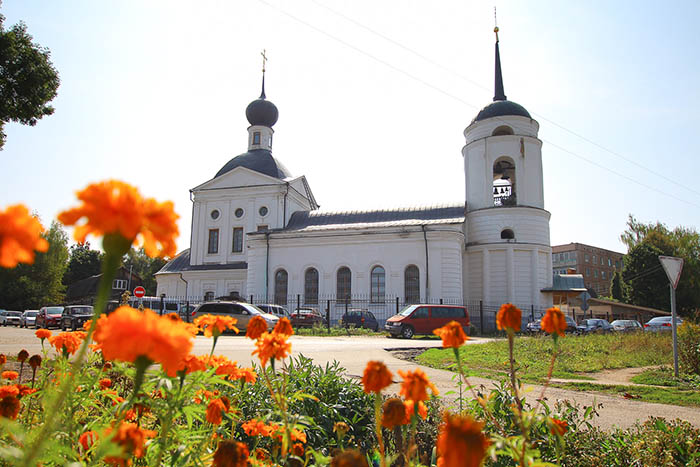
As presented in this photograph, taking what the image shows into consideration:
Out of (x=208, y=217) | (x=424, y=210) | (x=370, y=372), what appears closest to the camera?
(x=370, y=372)

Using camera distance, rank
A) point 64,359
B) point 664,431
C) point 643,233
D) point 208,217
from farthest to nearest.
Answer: point 643,233 < point 208,217 < point 664,431 < point 64,359

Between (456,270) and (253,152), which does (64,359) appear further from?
(253,152)

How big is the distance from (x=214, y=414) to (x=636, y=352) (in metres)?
12.8

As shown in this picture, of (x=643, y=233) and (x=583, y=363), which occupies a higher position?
(x=643, y=233)

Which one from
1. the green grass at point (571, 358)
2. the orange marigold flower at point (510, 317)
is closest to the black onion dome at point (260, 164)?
the green grass at point (571, 358)

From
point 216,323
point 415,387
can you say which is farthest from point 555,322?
point 216,323

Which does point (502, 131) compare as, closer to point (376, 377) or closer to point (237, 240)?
point (237, 240)

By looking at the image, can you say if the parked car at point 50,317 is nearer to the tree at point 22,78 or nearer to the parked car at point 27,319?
the parked car at point 27,319

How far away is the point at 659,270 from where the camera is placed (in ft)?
145

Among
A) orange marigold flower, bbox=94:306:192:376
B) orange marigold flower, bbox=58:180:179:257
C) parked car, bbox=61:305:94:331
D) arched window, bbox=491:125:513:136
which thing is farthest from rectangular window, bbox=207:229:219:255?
orange marigold flower, bbox=94:306:192:376

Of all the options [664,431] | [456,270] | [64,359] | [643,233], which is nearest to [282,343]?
[64,359]

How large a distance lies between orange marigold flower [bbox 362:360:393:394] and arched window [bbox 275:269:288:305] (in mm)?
30667

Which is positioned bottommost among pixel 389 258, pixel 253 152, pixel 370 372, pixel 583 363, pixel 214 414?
pixel 583 363

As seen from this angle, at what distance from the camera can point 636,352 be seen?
11.8 metres
